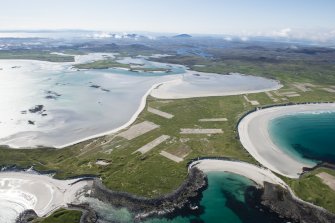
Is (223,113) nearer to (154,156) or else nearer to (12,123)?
(154,156)

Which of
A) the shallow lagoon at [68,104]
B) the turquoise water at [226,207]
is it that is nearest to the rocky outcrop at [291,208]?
the turquoise water at [226,207]

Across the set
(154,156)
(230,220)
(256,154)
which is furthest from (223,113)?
(230,220)

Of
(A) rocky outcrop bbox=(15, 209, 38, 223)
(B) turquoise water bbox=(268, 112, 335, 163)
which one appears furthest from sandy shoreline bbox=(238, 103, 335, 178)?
(A) rocky outcrop bbox=(15, 209, 38, 223)

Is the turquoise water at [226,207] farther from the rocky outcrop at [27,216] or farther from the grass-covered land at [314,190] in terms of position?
the rocky outcrop at [27,216]

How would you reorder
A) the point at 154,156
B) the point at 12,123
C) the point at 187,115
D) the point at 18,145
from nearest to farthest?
the point at 154,156 → the point at 18,145 → the point at 12,123 → the point at 187,115

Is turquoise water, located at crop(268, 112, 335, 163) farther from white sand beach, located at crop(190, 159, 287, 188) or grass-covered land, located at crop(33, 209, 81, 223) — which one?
grass-covered land, located at crop(33, 209, 81, 223)

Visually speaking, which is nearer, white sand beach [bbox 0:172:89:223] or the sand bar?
white sand beach [bbox 0:172:89:223]

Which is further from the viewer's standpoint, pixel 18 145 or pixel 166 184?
pixel 18 145
